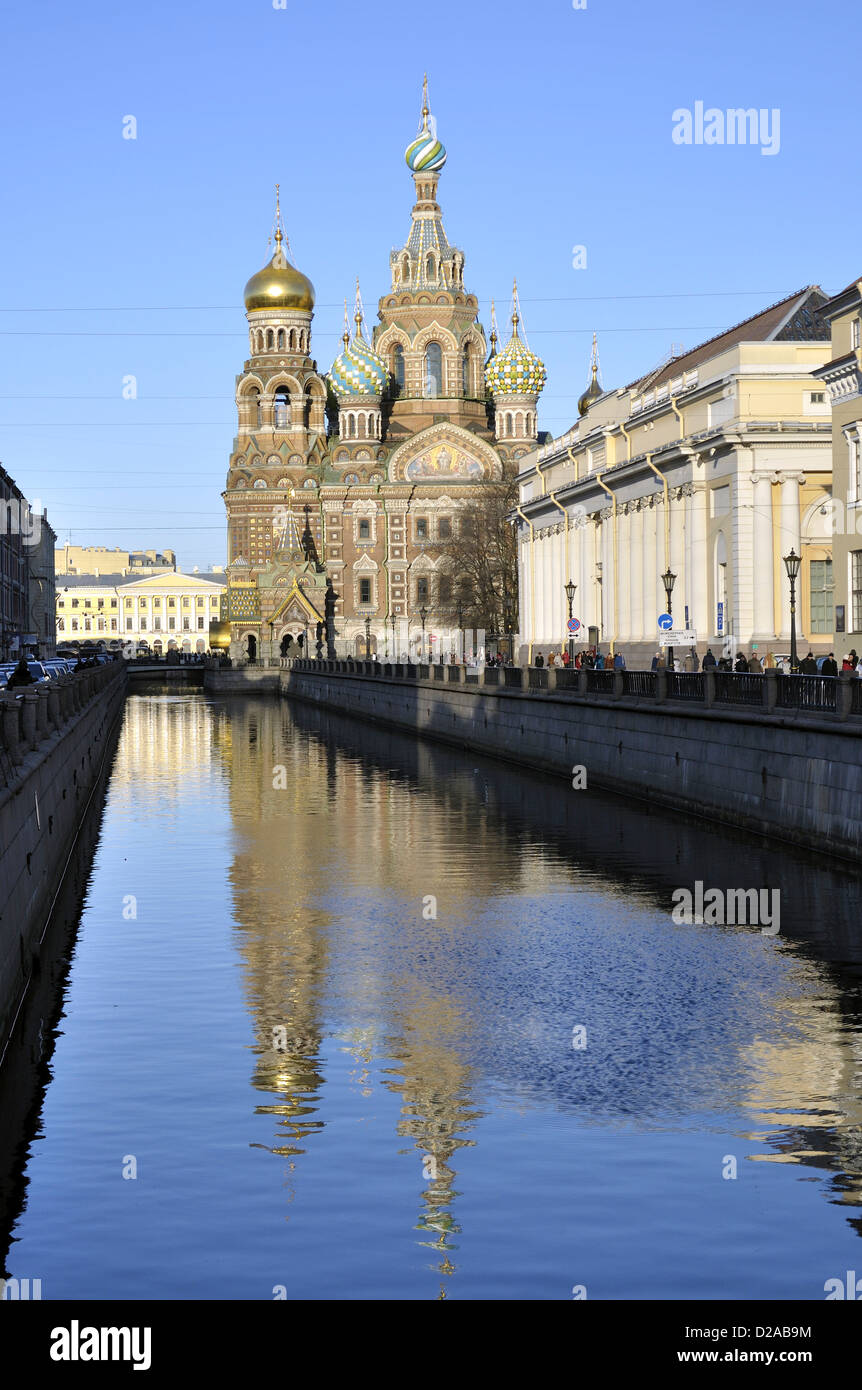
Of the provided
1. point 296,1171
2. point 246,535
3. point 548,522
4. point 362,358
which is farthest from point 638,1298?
point 246,535

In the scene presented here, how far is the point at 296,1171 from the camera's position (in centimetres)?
1207

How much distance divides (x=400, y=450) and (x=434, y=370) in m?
9.32

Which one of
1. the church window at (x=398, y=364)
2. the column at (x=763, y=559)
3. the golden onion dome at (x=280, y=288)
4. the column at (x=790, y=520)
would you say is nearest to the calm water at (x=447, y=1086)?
the column at (x=790, y=520)

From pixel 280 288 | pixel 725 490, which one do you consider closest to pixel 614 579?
pixel 725 490

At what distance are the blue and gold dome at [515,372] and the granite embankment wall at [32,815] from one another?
328ft

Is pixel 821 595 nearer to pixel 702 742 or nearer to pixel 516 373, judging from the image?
pixel 702 742

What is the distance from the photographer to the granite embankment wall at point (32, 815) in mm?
17031

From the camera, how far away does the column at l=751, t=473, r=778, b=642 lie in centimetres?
5219

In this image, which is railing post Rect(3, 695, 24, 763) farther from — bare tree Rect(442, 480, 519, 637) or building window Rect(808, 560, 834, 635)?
bare tree Rect(442, 480, 519, 637)

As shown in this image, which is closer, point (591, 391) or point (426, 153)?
point (591, 391)

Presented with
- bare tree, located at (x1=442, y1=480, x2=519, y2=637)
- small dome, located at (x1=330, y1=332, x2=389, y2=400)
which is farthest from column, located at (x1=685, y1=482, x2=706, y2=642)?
small dome, located at (x1=330, y1=332, x2=389, y2=400)

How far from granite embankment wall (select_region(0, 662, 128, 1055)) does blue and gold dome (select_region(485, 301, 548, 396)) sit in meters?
100

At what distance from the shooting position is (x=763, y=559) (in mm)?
52500

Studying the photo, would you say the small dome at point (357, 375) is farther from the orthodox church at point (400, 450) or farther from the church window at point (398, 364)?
the church window at point (398, 364)
